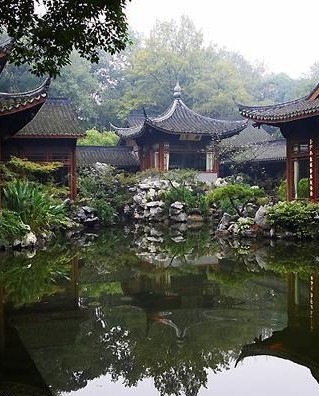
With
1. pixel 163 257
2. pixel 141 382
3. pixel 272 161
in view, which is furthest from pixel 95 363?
pixel 272 161

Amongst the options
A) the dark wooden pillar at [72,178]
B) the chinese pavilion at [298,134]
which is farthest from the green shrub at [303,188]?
the dark wooden pillar at [72,178]

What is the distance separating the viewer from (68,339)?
5.32 metres

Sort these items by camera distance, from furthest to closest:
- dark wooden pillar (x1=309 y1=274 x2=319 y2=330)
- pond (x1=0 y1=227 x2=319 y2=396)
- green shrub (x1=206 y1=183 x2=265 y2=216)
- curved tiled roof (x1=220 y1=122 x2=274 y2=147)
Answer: curved tiled roof (x1=220 y1=122 x2=274 y2=147), green shrub (x1=206 y1=183 x2=265 y2=216), dark wooden pillar (x1=309 y1=274 x2=319 y2=330), pond (x1=0 y1=227 x2=319 y2=396)

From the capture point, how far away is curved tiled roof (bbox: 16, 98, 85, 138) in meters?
19.5

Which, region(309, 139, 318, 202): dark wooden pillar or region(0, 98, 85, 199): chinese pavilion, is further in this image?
region(0, 98, 85, 199): chinese pavilion

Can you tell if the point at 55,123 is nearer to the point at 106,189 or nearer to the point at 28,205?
the point at 106,189

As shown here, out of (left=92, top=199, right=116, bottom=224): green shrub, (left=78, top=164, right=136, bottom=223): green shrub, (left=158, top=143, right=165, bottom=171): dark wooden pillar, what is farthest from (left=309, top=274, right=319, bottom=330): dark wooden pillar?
(left=158, top=143, right=165, bottom=171): dark wooden pillar

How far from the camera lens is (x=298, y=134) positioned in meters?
Answer: 16.7

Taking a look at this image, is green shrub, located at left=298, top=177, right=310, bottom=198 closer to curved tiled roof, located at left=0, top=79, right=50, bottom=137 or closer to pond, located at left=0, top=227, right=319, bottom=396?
pond, located at left=0, top=227, right=319, bottom=396

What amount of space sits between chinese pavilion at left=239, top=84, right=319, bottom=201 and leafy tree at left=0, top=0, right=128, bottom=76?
11025 mm

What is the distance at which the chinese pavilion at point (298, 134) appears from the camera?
1577 centimetres

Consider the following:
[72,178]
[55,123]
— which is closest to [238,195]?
[72,178]

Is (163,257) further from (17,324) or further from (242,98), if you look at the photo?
(242,98)

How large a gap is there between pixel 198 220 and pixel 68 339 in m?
15.6
